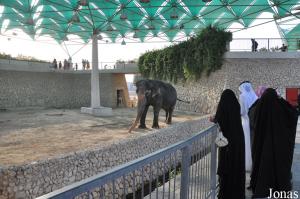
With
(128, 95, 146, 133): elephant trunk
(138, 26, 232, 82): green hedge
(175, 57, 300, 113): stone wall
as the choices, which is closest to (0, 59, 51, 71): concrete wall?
(138, 26, 232, 82): green hedge

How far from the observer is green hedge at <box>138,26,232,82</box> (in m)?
22.6

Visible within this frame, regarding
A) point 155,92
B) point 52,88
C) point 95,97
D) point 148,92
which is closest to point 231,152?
point 148,92

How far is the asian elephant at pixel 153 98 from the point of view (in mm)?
15288

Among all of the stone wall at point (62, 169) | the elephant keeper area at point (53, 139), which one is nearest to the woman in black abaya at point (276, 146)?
the stone wall at point (62, 169)

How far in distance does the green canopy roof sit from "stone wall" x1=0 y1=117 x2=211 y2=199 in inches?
539

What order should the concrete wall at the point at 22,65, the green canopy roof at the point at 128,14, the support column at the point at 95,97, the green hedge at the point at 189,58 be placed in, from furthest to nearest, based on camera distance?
1. the concrete wall at the point at 22,65
2. the green canopy roof at the point at 128,14
3. the support column at the point at 95,97
4. the green hedge at the point at 189,58

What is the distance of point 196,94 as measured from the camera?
26.0 meters

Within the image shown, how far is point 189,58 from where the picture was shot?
25109 mm

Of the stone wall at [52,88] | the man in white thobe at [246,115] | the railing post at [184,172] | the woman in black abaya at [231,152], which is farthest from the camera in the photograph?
the stone wall at [52,88]

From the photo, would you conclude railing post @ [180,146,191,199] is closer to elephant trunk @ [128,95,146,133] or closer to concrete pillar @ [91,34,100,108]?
elephant trunk @ [128,95,146,133]

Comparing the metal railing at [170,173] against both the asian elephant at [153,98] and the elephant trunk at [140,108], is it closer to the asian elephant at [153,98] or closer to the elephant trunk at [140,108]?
the elephant trunk at [140,108]

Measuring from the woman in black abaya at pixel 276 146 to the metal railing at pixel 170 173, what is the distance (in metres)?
0.77

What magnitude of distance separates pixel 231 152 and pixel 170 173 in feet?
5.58

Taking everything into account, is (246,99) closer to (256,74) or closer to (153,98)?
(153,98)
